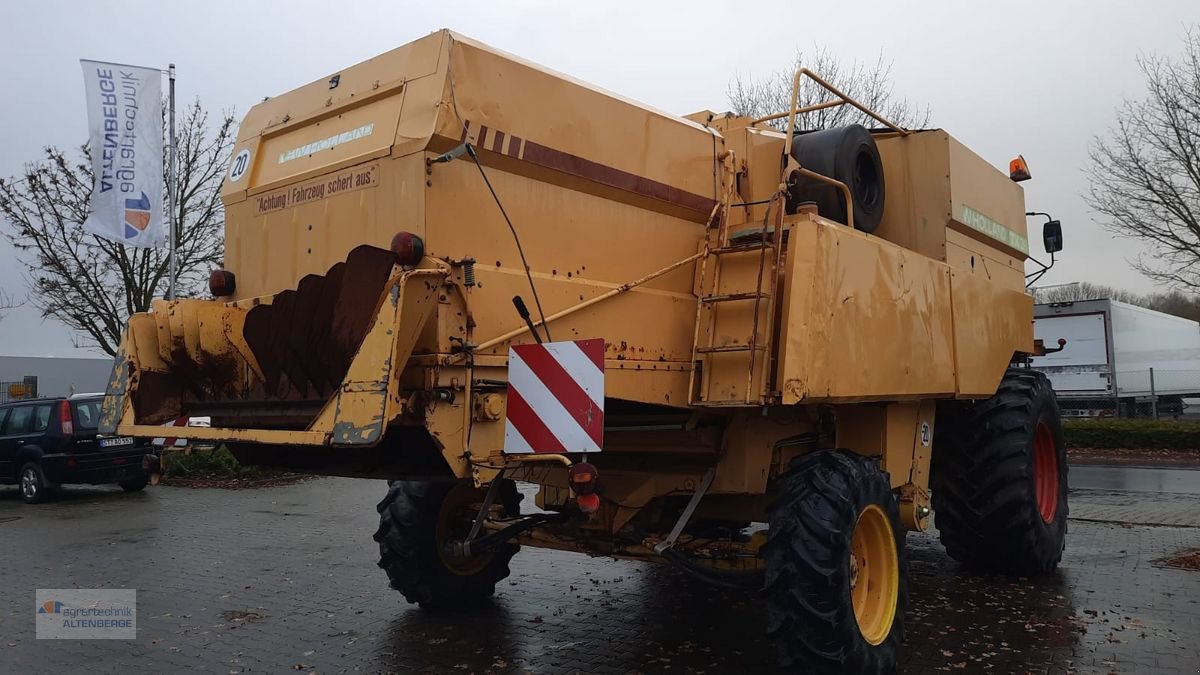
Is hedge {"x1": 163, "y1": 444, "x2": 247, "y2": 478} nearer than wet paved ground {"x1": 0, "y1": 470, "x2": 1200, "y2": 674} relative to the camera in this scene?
No

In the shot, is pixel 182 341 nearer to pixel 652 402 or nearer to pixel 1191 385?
pixel 652 402

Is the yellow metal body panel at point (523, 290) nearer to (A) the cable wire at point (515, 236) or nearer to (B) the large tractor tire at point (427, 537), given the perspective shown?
(A) the cable wire at point (515, 236)

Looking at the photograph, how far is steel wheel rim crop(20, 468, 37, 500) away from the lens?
45.7 feet

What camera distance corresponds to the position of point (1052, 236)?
7.73 m

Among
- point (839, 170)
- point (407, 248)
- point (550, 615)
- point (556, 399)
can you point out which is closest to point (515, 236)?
point (407, 248)

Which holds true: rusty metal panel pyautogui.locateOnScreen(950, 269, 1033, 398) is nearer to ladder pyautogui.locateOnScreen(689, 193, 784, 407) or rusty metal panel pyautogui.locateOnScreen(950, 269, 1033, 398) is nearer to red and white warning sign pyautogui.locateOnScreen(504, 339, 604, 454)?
ladder pyautogui.locateOnScreen(689, 193, 784, 407)

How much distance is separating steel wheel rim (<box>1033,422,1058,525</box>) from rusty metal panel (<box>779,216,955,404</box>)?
244 cm

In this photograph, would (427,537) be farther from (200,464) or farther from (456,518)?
(200,464)

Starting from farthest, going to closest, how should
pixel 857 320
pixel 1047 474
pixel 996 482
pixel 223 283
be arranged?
pixel 1047 474 → pixel 996 482 → pixel 223 283 → pixel 857 320

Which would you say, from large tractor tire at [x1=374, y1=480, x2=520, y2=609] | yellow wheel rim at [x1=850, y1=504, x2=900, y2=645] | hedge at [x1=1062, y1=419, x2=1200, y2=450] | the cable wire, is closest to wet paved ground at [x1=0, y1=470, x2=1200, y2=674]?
large tractor tire at [x1=374, y1=480, x2=520, y2=609]

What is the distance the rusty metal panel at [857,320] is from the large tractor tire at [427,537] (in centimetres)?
245

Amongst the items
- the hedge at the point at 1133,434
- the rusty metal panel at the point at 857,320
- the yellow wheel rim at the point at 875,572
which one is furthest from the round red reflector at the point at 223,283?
the hedge at the point at 1133,434

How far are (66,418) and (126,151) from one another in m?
4.27

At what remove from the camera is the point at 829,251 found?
4457 millimetres
